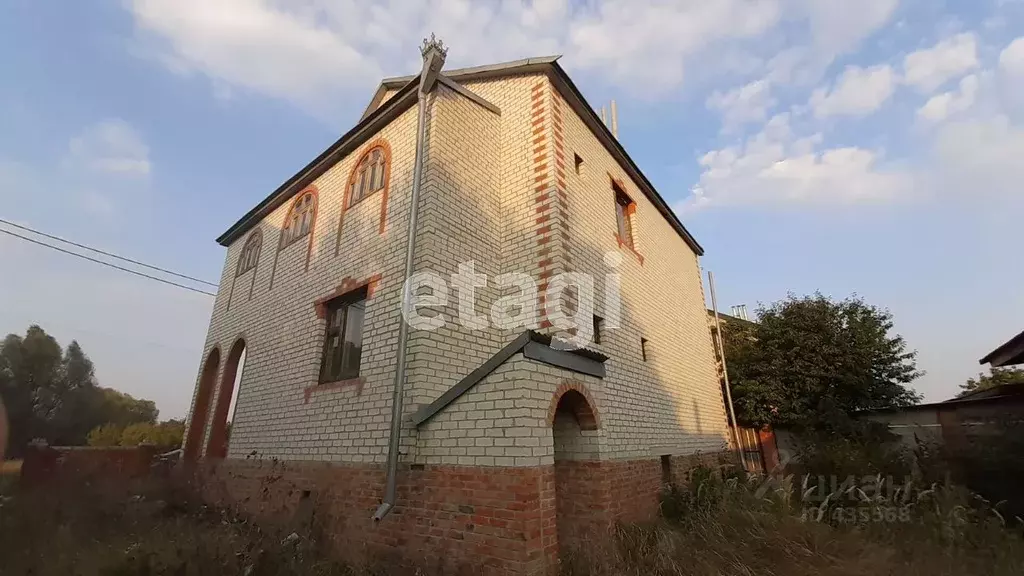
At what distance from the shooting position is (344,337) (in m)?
6.68

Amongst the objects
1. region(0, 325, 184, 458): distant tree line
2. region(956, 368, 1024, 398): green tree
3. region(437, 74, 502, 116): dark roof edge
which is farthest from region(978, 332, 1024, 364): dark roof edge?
region(0, 325, 184, 458): distant tree line

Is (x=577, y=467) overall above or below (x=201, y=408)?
below

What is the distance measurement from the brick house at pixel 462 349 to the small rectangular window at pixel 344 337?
0.04 metres

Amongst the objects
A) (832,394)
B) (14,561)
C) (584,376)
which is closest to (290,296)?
(14,561)

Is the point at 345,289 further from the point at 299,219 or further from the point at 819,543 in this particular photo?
the point at 819,543

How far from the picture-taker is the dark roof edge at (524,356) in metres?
4.27

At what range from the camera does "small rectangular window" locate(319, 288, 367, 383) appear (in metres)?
6.31

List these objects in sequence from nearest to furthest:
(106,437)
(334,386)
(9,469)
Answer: (334,386), (9,469), (106,437)

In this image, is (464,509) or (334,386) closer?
(464,509)

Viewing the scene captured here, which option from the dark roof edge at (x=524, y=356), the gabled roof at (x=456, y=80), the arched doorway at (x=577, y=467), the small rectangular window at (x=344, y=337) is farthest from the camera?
the gabled roof at (x=456, y=80)

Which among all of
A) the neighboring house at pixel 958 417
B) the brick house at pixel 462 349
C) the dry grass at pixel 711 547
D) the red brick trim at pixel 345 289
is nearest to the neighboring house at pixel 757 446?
the neighboring house at pixel 958 417

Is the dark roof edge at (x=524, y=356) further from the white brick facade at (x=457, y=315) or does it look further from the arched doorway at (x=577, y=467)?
the arched doorway at (x=577, y=467)

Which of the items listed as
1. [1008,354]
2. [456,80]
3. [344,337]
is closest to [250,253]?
[344,337]

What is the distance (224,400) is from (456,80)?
26.8 feet
